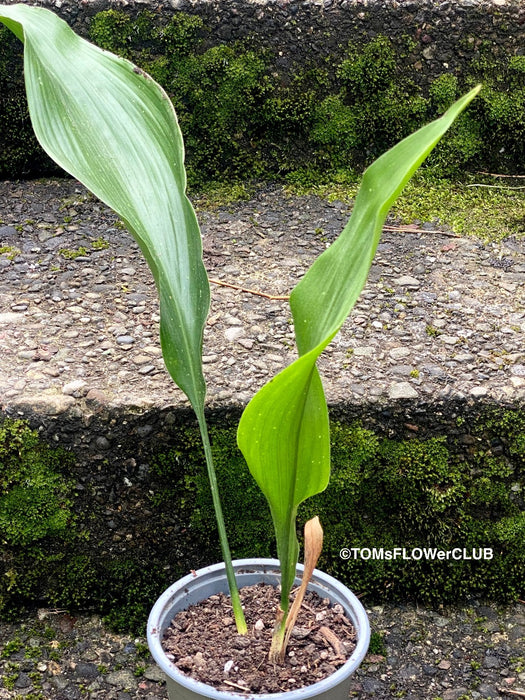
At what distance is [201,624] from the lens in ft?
3.28

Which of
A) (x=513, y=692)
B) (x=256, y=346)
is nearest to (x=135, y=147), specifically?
(x=256, y=346)

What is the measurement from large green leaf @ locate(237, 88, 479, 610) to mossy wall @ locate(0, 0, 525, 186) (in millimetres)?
1147

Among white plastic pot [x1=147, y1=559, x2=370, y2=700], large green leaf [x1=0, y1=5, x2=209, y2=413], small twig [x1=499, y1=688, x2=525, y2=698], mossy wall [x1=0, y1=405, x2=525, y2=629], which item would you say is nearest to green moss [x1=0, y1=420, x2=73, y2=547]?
mossy wall [x1=0, y1=405, x2=525, y2=629]

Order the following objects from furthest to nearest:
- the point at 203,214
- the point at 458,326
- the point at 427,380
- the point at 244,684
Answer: the point at 203,214
the point at 458,326
the point at 427,380
the point at 244,684

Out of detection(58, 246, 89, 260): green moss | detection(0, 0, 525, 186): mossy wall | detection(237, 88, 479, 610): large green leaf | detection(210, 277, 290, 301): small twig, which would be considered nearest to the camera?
detection(237, 88, 479, 610): large green leaf

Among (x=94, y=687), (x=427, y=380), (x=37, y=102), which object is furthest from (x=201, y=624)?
(x=37, y=102)

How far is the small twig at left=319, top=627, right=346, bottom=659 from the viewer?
Result: 3.11 feet

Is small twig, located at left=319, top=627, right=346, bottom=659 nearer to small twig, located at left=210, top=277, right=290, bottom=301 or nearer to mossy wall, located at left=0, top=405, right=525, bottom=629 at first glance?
mossy wall, located at left=0, top=405, right=525, bottom=629

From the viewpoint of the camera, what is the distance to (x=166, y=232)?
916 millimetres

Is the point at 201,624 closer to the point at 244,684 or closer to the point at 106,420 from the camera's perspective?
the point at 244,684

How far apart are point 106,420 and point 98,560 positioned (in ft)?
0.80

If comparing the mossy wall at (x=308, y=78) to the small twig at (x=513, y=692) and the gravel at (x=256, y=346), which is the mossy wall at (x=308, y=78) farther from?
the small twig at (x=513, y=692)

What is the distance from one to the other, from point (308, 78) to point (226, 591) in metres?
1.25

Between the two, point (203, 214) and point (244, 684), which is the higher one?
point (203, 214)
